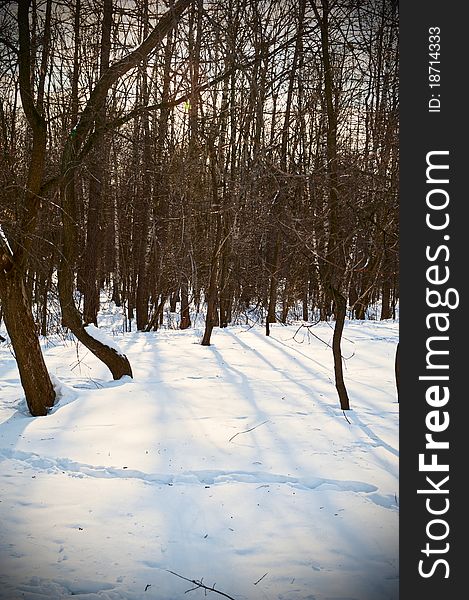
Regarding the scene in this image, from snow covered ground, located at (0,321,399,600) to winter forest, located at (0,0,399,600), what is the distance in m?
0.02

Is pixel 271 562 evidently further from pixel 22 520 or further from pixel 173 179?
pixel 173 179

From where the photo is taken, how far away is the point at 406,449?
1.73 m

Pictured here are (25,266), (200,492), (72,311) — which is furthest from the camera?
(72,311)

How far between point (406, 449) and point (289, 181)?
269 cm

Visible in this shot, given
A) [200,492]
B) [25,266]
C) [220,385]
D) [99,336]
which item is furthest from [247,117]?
[99,336]

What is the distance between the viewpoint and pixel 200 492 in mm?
3699

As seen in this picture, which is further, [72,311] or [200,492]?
[72,311]

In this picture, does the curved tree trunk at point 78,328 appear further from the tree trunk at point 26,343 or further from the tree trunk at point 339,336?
the tree trunk at point 339,336

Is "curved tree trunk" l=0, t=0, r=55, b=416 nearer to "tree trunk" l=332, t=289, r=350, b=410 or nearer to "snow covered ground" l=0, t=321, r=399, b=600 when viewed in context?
"snow covered ground" l=0, t=321, r=399, b=600

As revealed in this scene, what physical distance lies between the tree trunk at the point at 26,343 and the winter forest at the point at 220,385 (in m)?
0.01

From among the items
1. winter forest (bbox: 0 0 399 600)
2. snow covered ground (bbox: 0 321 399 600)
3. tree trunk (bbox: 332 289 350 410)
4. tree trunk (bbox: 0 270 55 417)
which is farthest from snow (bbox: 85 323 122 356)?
tree trunk (bbox: 332 289 350 410)

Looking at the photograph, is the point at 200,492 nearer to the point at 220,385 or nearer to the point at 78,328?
the point at 220,385

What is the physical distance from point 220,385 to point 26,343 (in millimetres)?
2288

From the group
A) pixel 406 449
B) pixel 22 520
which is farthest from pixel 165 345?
pixel 406 449
